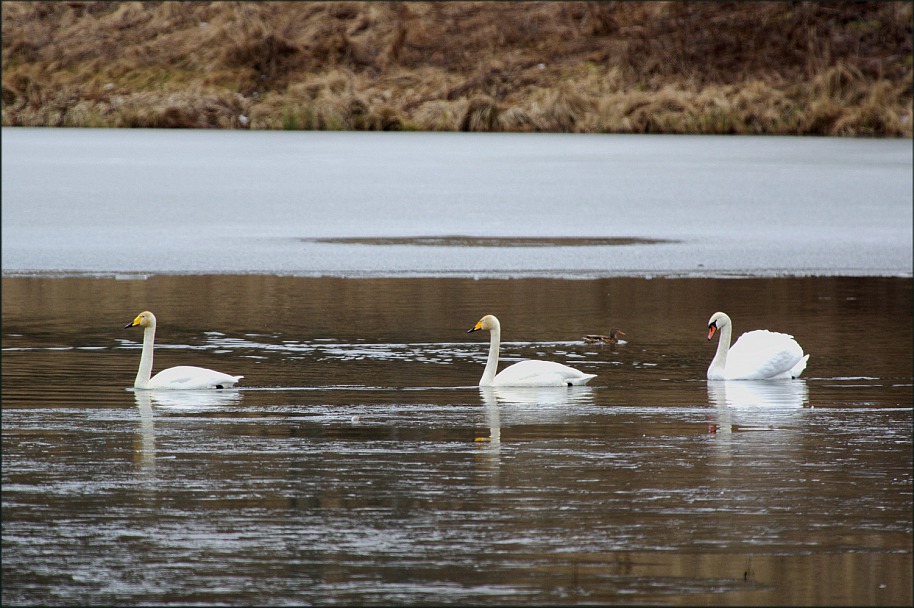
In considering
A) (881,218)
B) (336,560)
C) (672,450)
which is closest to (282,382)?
(672,450)

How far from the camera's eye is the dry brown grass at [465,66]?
37.2 m

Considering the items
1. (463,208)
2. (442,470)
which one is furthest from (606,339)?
(463,208)

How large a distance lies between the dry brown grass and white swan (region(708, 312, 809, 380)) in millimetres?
27458

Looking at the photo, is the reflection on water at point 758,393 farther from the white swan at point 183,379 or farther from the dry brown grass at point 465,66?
the dry brown grass at point 465,66

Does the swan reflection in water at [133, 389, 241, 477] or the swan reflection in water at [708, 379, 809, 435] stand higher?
the swan reflection in water at [133, 389, 241, 477]

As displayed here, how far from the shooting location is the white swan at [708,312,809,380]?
8969mm

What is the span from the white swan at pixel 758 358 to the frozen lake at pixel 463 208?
526 cm

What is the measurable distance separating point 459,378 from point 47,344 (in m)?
3.00

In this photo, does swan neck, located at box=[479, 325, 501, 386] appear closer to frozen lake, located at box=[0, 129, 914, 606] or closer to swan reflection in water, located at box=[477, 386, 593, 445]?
swan reflection in water, located at box=[477, 386, 593, 445]

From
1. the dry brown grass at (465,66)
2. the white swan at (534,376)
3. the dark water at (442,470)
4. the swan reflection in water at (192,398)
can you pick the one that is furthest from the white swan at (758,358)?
the dry brown grass at (465,66)

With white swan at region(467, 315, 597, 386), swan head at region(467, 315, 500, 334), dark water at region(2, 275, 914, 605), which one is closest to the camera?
dark water at region(2, 275, 914, 605)

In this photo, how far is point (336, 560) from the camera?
4.79 metres

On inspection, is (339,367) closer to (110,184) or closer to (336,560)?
(336,560)

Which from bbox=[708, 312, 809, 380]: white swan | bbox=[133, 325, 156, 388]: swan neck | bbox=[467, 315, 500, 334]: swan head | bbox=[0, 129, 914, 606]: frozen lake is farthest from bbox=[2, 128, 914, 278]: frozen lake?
bbox=[133, 325, 156, 388]: swan neck
